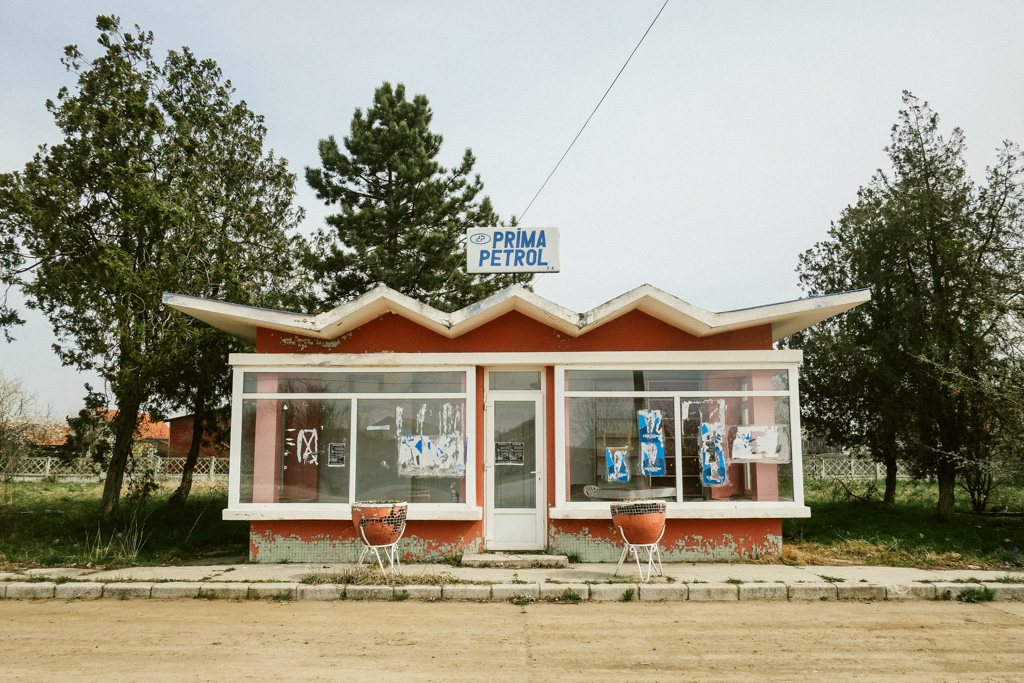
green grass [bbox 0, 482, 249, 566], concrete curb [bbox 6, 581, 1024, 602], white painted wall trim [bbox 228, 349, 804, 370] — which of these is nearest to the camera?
concrete curb [bbox 6, 581, 1024, 602]

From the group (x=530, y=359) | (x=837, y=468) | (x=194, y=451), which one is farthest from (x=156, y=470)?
(x=837, y=468)

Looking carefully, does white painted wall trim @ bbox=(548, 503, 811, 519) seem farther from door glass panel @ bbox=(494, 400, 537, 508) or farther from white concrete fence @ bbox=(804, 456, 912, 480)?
white concrete fence @ bbox=(804, 456, 912, 480)

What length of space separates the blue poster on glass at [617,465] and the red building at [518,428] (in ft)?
0.06

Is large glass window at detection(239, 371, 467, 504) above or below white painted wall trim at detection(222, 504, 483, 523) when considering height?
above

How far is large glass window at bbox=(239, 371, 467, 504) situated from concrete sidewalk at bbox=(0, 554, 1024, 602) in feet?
4.60

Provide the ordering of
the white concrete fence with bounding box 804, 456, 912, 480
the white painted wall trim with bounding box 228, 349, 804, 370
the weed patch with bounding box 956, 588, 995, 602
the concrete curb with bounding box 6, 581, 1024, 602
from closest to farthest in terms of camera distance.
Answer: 1. the weed patch with bounding box 956, 588, 995, 602
2. the concrete curb with bounding box 6, 581, 1024, 602
3. the white painted wall trim with bounding box 228, 349, 804, 370
4. the white concrete fence with bounding box 804, 456, 912, 480

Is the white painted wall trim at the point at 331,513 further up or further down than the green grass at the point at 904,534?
further up

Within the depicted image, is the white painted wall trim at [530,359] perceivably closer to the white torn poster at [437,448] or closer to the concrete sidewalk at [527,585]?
the white torn poster at [437,448]

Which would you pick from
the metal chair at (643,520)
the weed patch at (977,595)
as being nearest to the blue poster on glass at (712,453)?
the metal chair at (643,520)

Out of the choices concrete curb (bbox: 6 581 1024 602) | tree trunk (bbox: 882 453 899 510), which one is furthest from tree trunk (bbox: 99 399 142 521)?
tree trunk (bbox: 882 453 899 510)

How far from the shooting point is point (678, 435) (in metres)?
10.7

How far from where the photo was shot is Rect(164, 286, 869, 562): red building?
10.3 metres

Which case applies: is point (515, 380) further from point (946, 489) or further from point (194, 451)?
point (946, 489)

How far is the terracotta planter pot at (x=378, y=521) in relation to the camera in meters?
8.88
